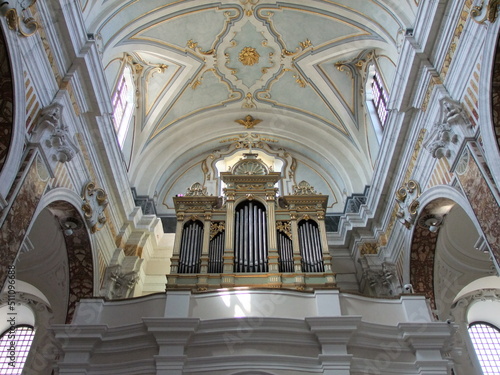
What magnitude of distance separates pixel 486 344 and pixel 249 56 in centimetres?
896

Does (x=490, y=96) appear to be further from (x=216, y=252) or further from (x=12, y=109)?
(x=12, y=109)

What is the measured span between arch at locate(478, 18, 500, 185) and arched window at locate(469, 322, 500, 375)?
5.94 meters

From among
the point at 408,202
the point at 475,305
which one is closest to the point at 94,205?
the point at 408,202

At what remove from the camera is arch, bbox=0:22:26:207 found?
21.3 ft

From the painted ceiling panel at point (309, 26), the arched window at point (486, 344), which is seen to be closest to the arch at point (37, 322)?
the painted ceiling panel at point (309, 26)

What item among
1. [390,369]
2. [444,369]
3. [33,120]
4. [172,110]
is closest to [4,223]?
[33,120]

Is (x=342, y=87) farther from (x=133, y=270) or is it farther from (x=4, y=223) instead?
A: (x=4, y=223)

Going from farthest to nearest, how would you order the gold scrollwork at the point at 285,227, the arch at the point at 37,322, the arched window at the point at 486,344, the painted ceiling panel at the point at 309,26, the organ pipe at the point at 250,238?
the painted ceiling panel at the point at 309,26 → the arched window at the point at 486,344 → the gold scrollwork at the point at 285,227 → the arch at the point at 37,322 → the organ pipe at the point at 250,238

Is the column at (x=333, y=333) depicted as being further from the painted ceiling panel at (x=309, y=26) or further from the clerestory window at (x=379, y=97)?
the painted ceiling panel at (x=309, y=26)

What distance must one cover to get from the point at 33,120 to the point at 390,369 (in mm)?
6219

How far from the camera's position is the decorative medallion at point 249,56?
13.0 meters

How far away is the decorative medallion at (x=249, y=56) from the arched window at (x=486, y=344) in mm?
8413

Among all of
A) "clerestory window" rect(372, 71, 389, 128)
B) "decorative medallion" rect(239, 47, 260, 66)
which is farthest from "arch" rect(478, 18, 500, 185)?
"decorative medallion" rect(239, 47, 260, 66)

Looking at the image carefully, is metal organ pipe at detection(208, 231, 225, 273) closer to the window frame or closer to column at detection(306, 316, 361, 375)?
column at detection(306, 316, 361, 375)
